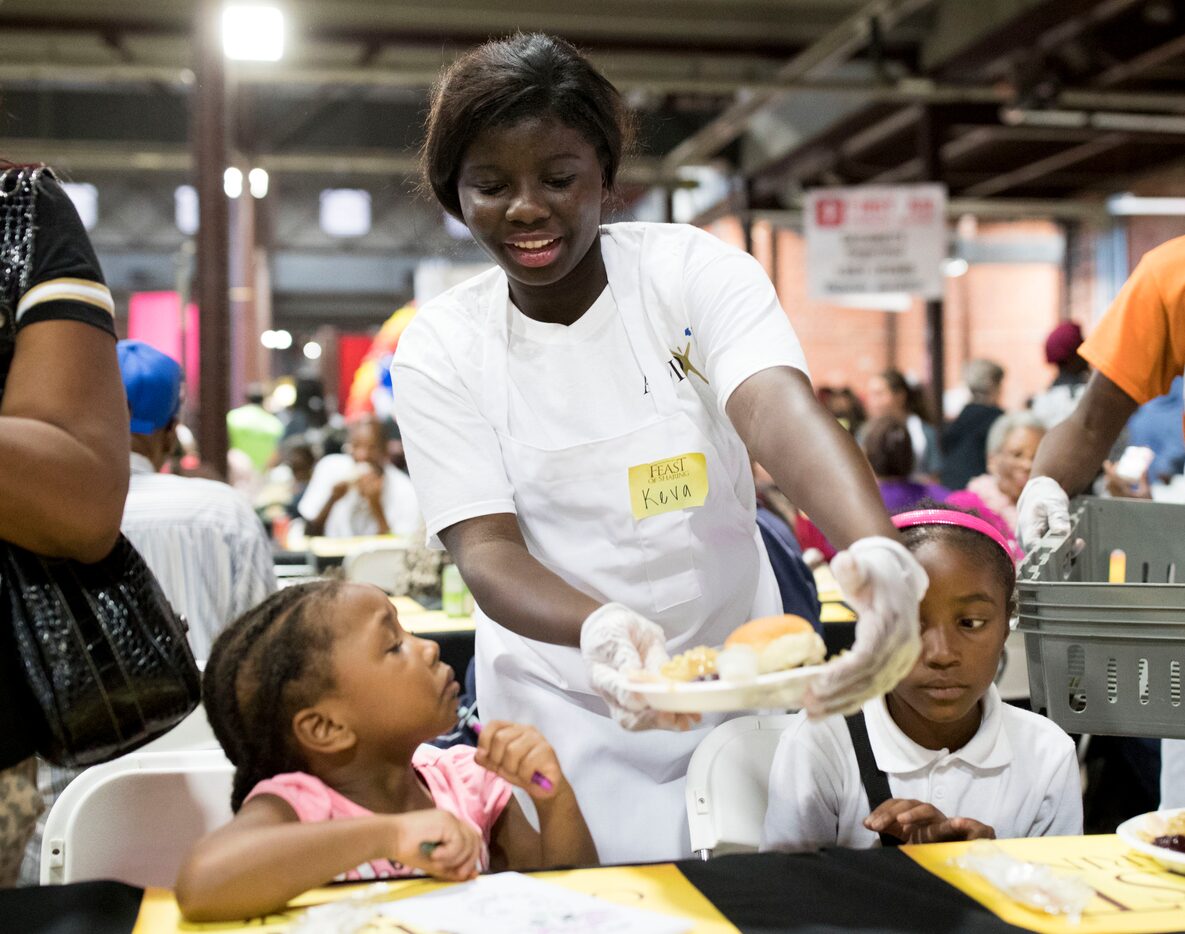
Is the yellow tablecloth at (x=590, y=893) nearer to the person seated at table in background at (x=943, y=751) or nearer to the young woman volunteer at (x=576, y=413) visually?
the young woman volunteer at (x=576, y=413)

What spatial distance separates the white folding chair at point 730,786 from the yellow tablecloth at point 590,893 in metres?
0.35

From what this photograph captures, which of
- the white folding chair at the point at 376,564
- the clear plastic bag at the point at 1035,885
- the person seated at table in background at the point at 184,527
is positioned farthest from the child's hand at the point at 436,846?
the white folding chair at the point at 376,564

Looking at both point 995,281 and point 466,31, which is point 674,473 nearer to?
point 466,31

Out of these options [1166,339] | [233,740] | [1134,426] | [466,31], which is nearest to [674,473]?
[233,740]

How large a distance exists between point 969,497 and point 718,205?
1317cm

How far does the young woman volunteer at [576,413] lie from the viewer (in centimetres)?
172

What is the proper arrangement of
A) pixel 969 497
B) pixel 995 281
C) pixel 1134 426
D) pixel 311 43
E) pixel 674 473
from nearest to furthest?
pixel 674 473
pixel 969 497
pixel 1134 426
pixel 311 43
pixel 995 281

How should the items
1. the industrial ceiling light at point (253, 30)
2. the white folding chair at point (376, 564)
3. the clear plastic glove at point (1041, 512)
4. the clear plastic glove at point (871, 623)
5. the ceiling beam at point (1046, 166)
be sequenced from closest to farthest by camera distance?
the clear plastic glove at point (871, 623) → the clear plastic glove at point (1041, 512) → the white folding chair at point (376, 564) → the industrial ceiling light at point (253, 30) → the ceiling beam at point (1046, 166)

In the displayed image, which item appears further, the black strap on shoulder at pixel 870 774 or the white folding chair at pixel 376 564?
the white folding chair at pixel 376 564

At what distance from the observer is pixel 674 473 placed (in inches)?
71.1

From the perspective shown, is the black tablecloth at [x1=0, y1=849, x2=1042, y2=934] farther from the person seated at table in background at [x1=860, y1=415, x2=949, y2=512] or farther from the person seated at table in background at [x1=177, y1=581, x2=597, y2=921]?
the person seated at table in background at [x1=860, y1=415, x2=949, y2=512]

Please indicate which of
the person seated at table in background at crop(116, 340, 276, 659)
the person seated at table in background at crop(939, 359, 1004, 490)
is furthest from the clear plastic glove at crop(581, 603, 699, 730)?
the person seated at table in background at crop(939, 359, 1004, 490)

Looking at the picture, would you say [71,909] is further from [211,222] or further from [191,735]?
[211,222]

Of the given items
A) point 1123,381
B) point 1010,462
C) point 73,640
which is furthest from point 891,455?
point 73,640
